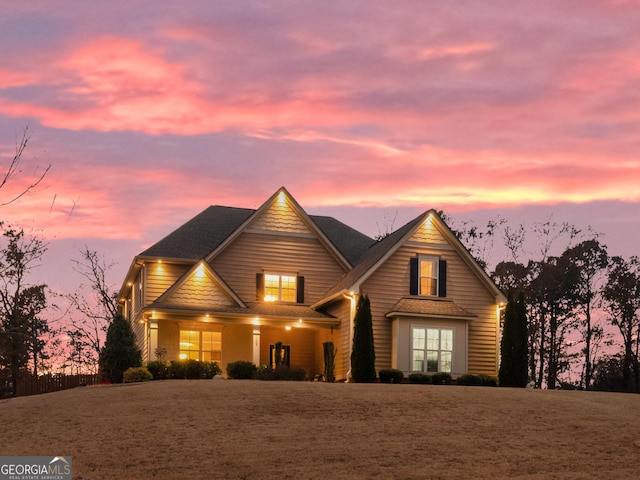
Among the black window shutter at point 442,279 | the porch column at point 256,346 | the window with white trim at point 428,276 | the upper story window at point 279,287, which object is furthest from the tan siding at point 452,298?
the porch column at point 256,346

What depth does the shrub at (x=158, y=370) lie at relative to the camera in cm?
3600

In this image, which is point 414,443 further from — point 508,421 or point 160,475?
point 160,475

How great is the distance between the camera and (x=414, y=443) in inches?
836

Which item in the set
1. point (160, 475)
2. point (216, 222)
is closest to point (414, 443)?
point (160, 475)

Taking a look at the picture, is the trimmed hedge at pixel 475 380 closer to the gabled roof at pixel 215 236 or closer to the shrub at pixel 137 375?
the gabled roof at pixel 215 236

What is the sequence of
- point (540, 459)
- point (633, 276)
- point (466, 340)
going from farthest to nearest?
point (633, 276) → point (466, 340) → point (540, 459)

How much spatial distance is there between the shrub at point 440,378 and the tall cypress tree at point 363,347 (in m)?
2.58

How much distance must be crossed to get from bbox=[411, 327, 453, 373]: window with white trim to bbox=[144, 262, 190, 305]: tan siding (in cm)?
1111

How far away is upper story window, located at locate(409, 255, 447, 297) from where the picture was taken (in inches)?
1591

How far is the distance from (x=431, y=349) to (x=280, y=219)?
9.35 metres

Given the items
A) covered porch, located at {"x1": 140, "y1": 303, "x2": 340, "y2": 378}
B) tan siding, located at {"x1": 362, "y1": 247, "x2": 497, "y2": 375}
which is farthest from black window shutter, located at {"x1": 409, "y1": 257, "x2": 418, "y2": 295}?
covered porch, located at {"x1": 140, "y1": 303, "x2": 340, "y2": 378}

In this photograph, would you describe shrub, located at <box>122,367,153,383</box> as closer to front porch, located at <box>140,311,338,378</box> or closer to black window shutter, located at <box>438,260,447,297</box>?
front porch, located at <box>140,311,338,378</box>

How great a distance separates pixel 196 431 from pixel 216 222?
24.5 m

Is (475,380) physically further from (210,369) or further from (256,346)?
(210,369)
